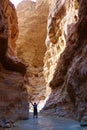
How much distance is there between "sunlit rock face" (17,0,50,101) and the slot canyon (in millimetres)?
269

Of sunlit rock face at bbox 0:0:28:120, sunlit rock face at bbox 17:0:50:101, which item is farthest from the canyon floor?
sunlit rock face at bbox 17:0:50:101

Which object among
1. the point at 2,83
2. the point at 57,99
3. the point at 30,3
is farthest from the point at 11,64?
the point at 30,3

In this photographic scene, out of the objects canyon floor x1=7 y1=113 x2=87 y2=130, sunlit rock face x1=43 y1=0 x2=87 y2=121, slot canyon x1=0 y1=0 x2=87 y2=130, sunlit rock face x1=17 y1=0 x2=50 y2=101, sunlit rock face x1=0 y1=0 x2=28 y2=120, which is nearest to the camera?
canyon floor x1=7 y1=113 x2=87 y2=130

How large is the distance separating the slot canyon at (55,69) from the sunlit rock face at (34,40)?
0.27 metres

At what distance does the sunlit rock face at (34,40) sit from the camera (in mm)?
48125

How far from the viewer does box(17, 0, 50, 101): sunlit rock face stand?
158 ft

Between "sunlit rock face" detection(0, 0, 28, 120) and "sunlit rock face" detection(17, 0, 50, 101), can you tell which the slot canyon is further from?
"sunlit rock face" detection(17, 0, 50, 101)

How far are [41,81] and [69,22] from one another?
64.9ft

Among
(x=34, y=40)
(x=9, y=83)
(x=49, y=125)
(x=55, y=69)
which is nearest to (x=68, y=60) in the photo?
(x=55, y=69)

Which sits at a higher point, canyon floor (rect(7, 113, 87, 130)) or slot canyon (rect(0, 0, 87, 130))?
slot canyon (rect(0, 0, 87, 130))

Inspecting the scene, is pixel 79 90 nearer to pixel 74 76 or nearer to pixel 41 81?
pixel 74 76

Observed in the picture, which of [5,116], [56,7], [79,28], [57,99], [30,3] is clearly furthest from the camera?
[30,3]

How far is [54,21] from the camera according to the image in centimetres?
3459

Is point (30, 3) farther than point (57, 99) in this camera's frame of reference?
Yes
